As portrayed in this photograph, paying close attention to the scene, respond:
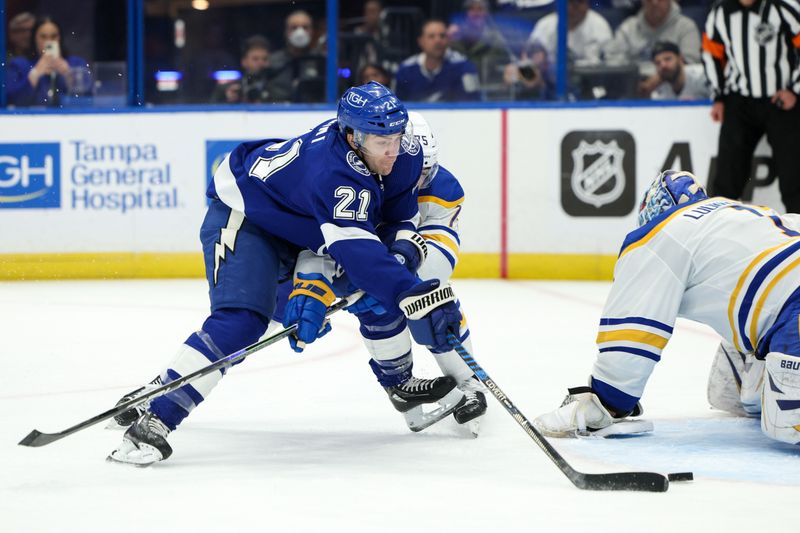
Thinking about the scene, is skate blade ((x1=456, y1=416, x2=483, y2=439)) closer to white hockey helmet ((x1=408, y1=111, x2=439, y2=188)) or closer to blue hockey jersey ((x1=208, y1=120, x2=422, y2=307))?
blue hockey jersey ((x1=208, y1=120, x2=422, y2=307))

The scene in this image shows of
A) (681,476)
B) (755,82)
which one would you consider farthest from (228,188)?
(755,82)

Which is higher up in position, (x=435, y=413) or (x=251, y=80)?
(x=251, y=80)

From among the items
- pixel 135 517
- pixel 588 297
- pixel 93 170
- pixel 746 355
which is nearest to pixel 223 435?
pixel 135 517

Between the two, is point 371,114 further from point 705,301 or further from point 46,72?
point 46,72

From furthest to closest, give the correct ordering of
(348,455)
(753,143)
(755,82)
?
(753,143), (755,82), (348,455)

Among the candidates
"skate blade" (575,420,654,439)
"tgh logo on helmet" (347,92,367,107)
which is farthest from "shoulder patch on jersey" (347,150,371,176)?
"skate blade" (575,420,654,439)

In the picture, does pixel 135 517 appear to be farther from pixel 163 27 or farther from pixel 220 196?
pixel 163 27

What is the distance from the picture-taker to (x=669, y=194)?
10.2 ft

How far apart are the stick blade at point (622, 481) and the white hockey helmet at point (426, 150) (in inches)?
43.4

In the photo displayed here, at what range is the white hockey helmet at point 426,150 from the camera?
11.1ft

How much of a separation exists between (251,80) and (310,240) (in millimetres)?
4322

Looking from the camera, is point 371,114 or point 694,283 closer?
point 371,114

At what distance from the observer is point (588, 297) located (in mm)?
6215

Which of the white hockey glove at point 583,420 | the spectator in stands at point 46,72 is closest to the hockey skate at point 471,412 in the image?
the white hockey glove at point 583,420
